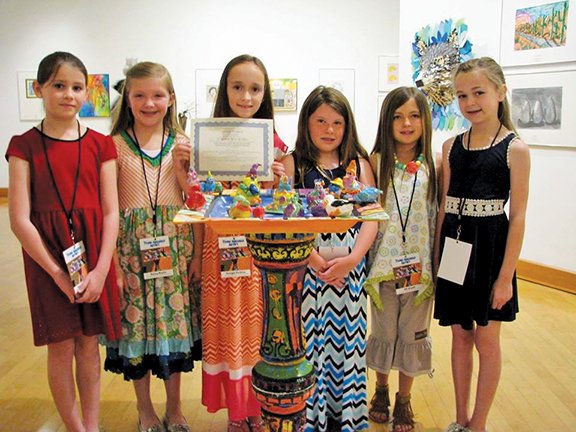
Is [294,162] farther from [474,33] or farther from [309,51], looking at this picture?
[309,51]

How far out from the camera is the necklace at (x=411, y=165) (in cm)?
219

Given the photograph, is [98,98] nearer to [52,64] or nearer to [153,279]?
[52,64]

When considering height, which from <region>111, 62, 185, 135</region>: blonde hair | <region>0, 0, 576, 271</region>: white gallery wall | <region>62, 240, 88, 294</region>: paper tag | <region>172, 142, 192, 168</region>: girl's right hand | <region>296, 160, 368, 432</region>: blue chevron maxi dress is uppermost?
<region>0, 0, 576, 271</region>: white gallery wall

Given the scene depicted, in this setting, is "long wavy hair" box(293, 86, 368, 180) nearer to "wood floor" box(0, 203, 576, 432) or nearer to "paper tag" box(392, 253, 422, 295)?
"paper tag" box(392, 253, 422, 295)

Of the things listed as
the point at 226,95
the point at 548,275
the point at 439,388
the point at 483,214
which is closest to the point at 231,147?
the point at 226,95

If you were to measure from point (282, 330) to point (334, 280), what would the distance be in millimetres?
670

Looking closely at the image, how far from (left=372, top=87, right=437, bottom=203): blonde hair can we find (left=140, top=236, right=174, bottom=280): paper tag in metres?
0.89

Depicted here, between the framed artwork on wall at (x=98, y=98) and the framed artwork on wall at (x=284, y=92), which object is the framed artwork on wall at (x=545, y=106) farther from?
the framed artwork on wall at (x=98, y=98)

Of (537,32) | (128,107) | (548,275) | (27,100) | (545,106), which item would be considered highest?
(537,32)

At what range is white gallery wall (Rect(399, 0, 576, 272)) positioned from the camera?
454cm

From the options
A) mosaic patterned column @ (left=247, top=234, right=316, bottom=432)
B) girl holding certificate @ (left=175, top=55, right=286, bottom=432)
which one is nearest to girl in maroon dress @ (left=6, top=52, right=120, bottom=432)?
girl holding certificate @ (left=175, top=55, right=286, bottom=432)

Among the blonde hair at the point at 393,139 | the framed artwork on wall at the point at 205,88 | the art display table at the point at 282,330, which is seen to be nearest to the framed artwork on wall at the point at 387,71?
Answer: the framed artwork on wall at the point at 205,88

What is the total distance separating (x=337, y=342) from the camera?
223 centimetres

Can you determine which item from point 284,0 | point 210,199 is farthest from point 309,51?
point 210,199
